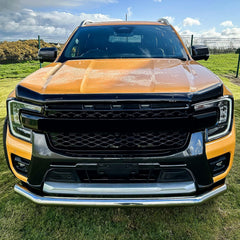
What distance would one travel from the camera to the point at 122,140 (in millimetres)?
1655

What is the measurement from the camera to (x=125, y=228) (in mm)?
1986

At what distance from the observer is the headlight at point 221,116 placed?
1678 mm

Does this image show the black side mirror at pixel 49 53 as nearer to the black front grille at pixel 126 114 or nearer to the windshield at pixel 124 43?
the windshield at pixel 124 43

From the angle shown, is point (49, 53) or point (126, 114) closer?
point (126, 114)

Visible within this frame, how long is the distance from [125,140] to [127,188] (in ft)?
1.12

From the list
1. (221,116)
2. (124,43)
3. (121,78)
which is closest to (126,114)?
(121,78)

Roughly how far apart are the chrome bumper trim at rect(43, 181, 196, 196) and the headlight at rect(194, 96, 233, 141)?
392 millimetres

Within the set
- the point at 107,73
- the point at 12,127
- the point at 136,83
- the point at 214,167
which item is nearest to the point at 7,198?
the point at 12,127

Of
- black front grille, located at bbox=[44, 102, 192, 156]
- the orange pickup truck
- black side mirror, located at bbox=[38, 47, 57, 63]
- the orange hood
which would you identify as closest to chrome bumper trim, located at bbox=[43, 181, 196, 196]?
the orange pickup truck

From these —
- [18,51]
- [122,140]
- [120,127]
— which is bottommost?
[18,51]

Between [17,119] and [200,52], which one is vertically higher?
[200,52]

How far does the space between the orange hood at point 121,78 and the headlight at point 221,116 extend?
5.6 inches

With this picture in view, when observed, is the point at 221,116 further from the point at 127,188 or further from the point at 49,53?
the point at 49,53

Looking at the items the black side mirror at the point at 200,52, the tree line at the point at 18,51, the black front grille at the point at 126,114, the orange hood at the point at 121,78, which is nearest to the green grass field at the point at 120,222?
the black front grille at the point at 126,114
